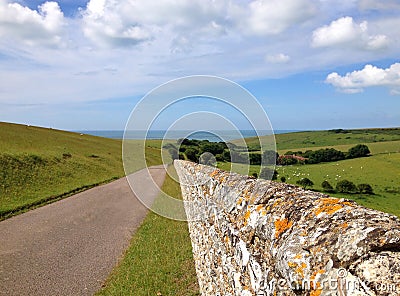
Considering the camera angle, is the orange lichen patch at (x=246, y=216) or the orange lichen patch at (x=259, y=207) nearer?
the orange lichen patch at (x=259, y=207)

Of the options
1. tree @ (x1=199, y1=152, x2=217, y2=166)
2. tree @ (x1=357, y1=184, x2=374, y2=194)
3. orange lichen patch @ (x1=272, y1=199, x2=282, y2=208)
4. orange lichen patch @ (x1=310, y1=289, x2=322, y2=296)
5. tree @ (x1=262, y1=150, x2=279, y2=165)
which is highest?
orange lichen patch @ (x1=272, y1=199, x2=282, y2=208)

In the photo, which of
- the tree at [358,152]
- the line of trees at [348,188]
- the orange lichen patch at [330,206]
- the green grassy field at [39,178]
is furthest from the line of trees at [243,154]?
the orange lichen patch at [330,206]

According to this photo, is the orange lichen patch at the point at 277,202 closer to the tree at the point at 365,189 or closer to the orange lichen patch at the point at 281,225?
the orange lichen patch at the point at 281,225

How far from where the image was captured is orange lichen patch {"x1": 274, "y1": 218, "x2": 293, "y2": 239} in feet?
8.22

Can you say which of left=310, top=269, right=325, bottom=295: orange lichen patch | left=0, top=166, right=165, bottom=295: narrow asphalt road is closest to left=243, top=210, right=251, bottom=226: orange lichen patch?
left=310, top=269, right=325, bottom=295: orange lichen patch

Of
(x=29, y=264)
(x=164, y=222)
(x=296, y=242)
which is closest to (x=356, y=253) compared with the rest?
(x=296, y=242)

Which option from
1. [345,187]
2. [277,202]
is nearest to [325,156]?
[345,187]

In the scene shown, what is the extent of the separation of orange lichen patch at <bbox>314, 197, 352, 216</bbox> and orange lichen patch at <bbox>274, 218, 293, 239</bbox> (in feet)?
0.82

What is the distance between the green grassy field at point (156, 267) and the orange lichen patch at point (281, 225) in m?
5.48

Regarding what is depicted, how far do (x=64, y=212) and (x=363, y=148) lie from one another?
130ft

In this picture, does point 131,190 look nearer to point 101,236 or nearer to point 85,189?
point 85,189

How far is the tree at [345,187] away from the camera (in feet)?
88.7

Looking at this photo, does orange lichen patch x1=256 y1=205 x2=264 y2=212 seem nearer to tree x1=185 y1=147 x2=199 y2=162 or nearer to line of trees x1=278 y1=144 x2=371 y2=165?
tree x1=185 y1=147 x2=199 y2=162

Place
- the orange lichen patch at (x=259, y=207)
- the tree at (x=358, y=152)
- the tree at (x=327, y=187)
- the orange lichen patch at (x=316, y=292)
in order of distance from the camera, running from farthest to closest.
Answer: the tree at (x=358, y=152)
the tree at (x=327, y=187)
the orange lichen patch at (x=259, y=207)
the orange lichen patch at (x=316, y=292)
